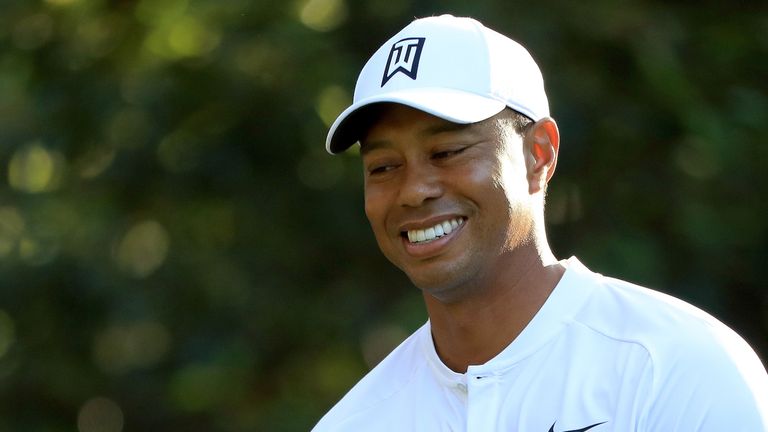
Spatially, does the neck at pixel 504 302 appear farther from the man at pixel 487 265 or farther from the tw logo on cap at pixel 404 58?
the tw logo on cap at pixel 404 58

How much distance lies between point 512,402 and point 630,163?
2128 millimetres

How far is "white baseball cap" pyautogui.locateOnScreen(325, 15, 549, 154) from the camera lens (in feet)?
7.66

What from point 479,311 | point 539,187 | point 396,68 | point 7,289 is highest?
point 396,68

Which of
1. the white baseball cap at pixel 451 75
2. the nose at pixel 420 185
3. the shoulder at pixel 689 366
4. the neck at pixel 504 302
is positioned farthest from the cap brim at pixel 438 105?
the shoulder at pixel 689 366

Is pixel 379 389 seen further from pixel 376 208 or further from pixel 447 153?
pixel 447 153

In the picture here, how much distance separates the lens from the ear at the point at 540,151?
245 centimetres

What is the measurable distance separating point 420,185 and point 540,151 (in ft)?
0.88

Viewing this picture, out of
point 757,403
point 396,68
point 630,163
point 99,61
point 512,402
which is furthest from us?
point 99,61

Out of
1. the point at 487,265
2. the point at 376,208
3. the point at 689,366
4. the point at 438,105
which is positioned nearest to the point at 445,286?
the point at 487,265

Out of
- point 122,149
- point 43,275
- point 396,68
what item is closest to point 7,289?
point 43,275

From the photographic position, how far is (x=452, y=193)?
2344mm

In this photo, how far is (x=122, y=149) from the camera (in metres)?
4.49

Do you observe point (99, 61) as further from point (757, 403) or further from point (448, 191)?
point (757, 403)

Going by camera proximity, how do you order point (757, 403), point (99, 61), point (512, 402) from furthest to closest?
1. point (99, 61)
2. point (512, 402)
3. point (757, 403)
